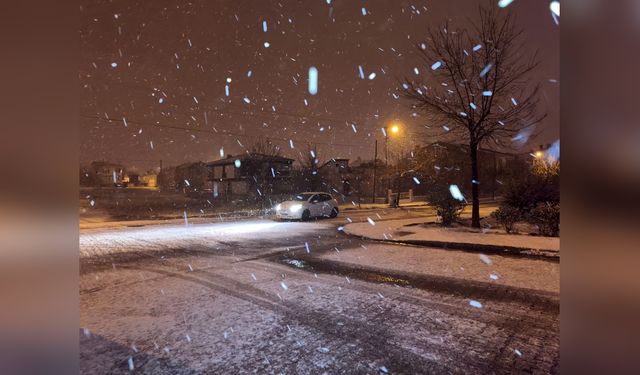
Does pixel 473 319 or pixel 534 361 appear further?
pixel 473 319

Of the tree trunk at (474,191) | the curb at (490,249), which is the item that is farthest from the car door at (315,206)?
the curb at (490,249)

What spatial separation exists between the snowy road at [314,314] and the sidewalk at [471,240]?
52.6 inches

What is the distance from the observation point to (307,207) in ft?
73.8

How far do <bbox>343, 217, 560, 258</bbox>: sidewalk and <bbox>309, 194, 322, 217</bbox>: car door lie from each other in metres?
6.99

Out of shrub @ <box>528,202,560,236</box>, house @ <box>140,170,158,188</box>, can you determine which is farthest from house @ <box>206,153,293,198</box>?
house @ <box>140,170,158,188</box>

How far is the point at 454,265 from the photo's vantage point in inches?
361

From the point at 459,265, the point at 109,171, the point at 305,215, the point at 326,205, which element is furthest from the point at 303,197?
the point at 109,171

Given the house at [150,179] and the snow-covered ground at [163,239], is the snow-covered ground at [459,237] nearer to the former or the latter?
the snow-covered ground at [163,239]

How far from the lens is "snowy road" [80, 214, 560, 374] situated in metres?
4.06

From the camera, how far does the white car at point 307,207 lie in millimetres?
21953
